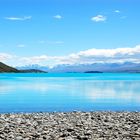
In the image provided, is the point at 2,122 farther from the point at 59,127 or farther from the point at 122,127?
the point at 122,127

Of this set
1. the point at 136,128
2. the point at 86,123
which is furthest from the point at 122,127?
the point at 86,123

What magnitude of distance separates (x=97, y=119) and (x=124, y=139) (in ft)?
29.3

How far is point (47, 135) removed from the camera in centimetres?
2025

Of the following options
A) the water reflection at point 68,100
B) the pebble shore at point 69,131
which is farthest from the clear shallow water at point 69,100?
the pebble shore at point 69,131

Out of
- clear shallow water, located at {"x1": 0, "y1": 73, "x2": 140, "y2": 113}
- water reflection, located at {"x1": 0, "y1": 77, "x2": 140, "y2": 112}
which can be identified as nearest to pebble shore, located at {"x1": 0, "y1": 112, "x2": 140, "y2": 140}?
clear shallow water, located at {"x1": 0, "y1": 73, "x2": 140, "y2": 113}

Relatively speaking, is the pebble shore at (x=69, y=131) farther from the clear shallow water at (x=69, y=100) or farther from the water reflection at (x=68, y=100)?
the water reflection at (x=68, y=100)

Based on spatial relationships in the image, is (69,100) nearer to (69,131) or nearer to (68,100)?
(68,100)

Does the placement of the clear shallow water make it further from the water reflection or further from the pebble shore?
the pebble shore

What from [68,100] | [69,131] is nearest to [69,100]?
[68,100]

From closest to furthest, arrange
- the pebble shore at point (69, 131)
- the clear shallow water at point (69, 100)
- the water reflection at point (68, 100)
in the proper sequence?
the pebble shore at point (69, 131), the clear shallow water at point (69, 100), the water reflection at point (68, 100)

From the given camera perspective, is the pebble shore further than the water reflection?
No

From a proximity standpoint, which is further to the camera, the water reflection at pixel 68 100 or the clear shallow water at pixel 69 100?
the water reflection at pixel 68 100

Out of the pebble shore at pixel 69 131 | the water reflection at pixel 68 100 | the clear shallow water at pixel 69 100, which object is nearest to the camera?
the pebble shore at pixel 69 131

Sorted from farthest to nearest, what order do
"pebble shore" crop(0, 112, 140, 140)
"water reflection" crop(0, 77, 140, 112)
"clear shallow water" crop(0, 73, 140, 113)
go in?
"water reflection" crop(0, 77, 140, 112) → "clear shallow water" crop(0, 73, 140, 113) → "pebble shore" crop(0, 112, 140, 140)
